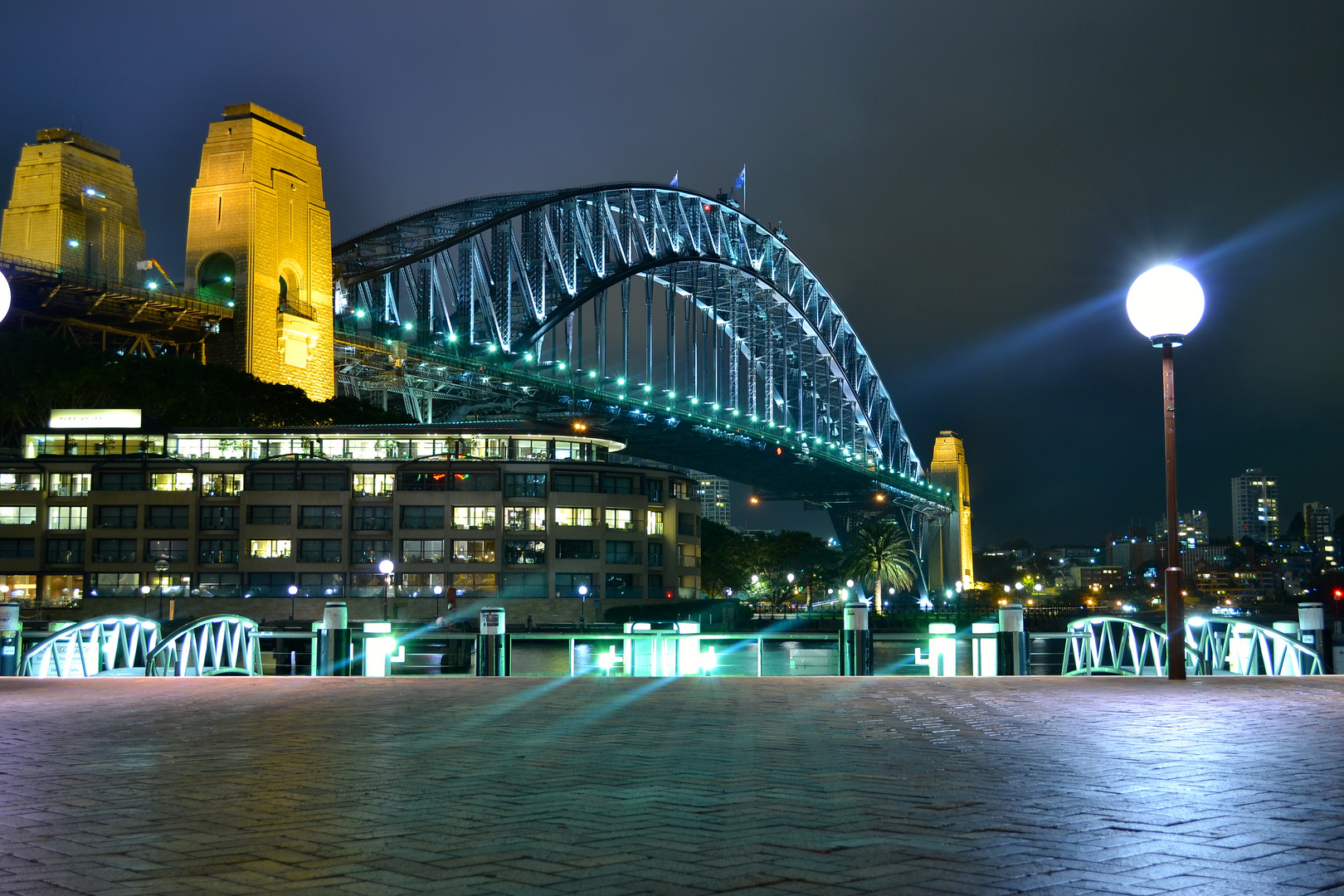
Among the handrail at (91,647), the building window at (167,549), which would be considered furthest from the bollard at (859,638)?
the building window at (167,549)

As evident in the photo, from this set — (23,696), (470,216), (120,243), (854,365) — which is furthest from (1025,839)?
(854,365)

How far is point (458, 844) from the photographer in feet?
23.4

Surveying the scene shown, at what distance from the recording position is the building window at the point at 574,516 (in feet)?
305

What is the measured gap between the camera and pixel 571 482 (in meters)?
94.0

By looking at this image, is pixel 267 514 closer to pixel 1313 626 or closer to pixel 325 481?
pixel 325 481

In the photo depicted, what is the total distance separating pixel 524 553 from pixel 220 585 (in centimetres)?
2059

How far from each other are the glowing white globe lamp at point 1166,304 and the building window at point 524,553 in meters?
75.1

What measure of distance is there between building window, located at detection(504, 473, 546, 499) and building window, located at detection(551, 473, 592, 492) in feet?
2.76

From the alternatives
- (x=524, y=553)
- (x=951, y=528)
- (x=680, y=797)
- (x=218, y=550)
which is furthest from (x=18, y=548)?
(x=951, y=528)

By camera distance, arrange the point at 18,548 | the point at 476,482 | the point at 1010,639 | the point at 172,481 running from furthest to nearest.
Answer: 1. the point at 476,482
2. the point at 172,481
3. the point at 18,548
4. the point at 1010,639

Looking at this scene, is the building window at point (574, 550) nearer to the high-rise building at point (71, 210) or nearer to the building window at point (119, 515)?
the building window at point (119, 515)

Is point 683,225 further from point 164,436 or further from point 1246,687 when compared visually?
point 1246,687

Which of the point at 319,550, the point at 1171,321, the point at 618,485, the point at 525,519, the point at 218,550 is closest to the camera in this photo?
the point at 1171,321

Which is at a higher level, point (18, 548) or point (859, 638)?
point (18, 548)
